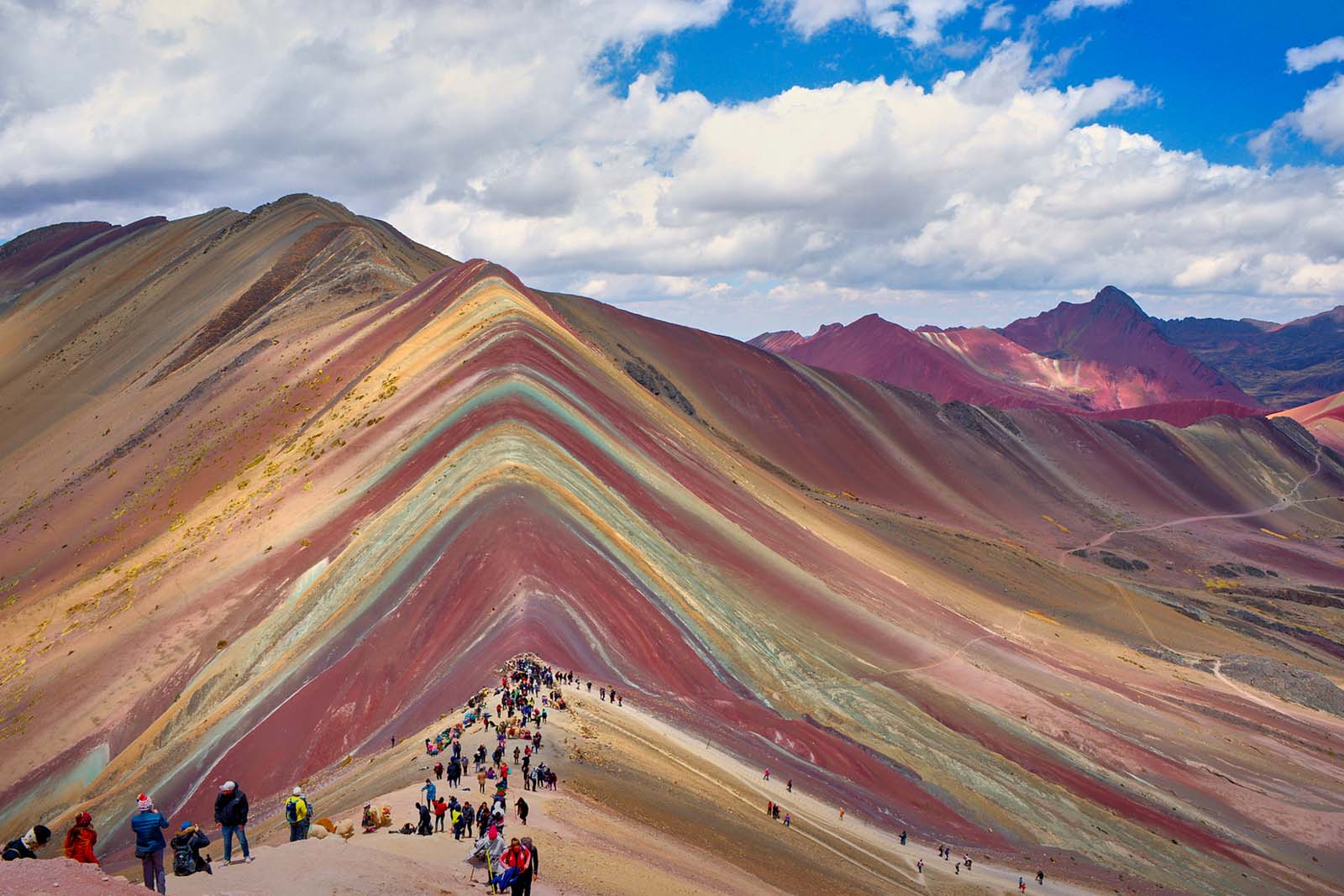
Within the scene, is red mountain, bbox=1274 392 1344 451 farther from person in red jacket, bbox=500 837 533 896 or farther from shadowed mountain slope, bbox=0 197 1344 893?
person in red jacket, bbox=500 837 533 896

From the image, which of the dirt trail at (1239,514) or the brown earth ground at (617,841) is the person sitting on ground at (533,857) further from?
→ the dirt trail at (1239,514)

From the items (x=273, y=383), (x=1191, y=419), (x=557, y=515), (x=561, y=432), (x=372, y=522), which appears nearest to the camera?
(x=557, y=515)

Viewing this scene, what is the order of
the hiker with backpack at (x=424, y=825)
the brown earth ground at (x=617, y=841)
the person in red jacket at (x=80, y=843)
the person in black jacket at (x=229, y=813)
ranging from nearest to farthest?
the person in red jacket at (x=80, y=843), the person in black jacket at (x=229, y=813), the brown earth ground at (x=617, y=841), the hiker with backpack at (x=424, y=825)

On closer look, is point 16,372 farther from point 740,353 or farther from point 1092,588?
point 1092,588

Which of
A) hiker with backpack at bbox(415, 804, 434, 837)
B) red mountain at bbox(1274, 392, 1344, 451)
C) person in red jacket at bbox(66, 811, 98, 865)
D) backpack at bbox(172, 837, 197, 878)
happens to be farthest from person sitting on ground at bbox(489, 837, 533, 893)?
red mountain at bbox(1274, 392, 1344, 451)

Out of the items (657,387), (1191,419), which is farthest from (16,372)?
(1191,419)

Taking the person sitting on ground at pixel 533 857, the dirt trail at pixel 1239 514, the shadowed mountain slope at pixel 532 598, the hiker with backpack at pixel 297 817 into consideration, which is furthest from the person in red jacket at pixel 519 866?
the dirt trail at pixel 1239 514

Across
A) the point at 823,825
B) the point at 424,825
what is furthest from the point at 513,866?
the point at 823,825
